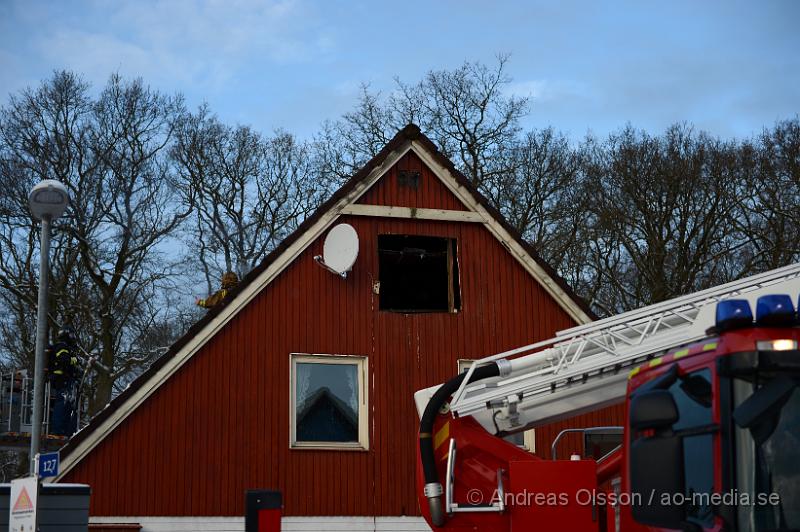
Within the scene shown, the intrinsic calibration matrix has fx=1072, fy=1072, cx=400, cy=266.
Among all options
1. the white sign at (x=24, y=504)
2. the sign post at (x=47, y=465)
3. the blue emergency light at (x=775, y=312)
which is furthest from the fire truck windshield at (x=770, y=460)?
the sign post at (x=47, y=465)

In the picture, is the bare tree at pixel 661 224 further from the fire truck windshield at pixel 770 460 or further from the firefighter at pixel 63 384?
the fire truck windshield at pixel 770 460

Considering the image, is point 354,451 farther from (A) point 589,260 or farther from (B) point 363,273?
(A) point 589,260

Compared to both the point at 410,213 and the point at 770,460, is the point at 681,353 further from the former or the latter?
the point at 410,213

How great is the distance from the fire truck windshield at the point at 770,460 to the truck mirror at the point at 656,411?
0.42 meters

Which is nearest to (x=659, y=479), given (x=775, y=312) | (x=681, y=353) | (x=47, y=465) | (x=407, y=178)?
(x=681, y=353)

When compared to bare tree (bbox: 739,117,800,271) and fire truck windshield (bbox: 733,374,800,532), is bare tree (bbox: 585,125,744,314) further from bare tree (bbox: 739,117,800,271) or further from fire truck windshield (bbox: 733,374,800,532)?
fire truck windshield (bbox: 733,374,800,532)

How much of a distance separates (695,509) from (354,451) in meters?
11.1

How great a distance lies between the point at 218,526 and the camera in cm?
1580

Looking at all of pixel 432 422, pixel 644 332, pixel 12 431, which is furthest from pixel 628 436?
pixel 12 431

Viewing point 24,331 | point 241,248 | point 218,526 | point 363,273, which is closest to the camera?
point 218,526

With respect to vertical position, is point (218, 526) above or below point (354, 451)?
below

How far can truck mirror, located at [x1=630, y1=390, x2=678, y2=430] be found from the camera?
20.1 feet

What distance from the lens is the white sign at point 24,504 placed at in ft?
33.2

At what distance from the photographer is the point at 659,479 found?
5.86 metres
